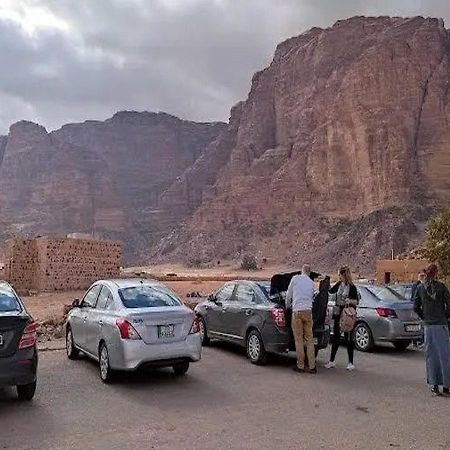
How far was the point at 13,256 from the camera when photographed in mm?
38094

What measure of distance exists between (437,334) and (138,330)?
166 inches

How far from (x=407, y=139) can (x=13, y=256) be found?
62691 mm

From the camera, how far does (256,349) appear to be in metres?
10.5

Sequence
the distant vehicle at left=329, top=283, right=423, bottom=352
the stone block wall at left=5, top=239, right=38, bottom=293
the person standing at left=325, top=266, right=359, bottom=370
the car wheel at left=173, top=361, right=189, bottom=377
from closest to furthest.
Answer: the car wheel at left=173, top=361, right=189, bottom=377 < the person standing at left=325, top=266, right=359, bottom=370 < the distant vehicle at left=329, top=283, right=423, bottom=352 < the stone block wall at left=5, top=239, right=38, bottom=293

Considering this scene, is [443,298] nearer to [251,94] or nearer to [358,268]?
[358,268]

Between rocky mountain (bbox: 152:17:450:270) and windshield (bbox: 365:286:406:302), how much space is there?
5685cm

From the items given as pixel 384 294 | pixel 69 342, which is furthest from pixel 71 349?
pixel 384 294

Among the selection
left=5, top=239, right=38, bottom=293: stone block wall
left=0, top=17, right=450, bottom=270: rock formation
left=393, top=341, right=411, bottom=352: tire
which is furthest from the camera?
left=0, top=17, right=450, bottom=270: rock formation

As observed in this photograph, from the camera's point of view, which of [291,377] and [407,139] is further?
[407,139]

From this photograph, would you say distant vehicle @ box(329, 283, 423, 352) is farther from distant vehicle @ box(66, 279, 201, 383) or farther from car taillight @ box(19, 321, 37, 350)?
car taillight @ box(19, 321, 37, 350)

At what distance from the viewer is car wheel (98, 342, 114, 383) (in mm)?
8617

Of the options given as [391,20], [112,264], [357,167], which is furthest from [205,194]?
[112,264]

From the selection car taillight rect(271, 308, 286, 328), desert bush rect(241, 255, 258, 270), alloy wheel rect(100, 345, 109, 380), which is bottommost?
alloy wheel rect(100, 345, 109, 380)

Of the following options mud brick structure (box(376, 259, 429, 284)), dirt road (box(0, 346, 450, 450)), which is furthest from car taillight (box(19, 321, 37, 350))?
mud brick structure (box(376, 259, 429, 284))
